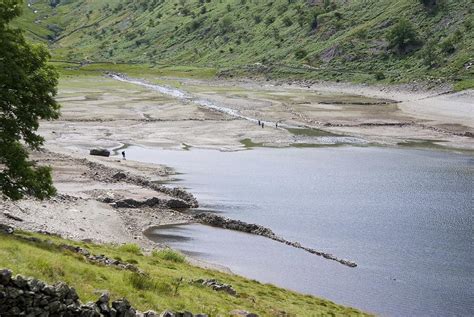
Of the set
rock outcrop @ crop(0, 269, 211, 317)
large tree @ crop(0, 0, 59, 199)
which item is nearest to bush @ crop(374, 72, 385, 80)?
large tree @ crop(0, 0, 59, 199)

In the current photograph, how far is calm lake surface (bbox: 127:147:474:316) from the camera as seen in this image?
43969 mm

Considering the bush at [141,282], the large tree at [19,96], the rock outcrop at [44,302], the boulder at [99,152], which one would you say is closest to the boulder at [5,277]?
the rock outcrop at [44,302]

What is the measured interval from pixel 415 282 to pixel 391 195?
2785cm

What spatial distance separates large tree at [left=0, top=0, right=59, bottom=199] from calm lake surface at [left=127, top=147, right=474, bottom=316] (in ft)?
63.1

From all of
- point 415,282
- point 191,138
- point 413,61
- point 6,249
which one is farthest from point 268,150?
point 413,61

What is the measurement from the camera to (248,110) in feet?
495

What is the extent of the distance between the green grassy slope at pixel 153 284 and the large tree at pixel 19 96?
340 cm

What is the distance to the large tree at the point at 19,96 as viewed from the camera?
31.8 metres

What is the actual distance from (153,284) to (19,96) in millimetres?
13107

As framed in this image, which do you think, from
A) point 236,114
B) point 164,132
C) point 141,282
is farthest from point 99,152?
point 141,282

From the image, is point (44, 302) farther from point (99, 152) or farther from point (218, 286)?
point (99, 152)

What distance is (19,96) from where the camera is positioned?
32.7 m

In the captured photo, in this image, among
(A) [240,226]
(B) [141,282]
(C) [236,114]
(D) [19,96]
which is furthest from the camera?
(C) [236,114]

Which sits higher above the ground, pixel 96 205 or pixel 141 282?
pixel 141 282
